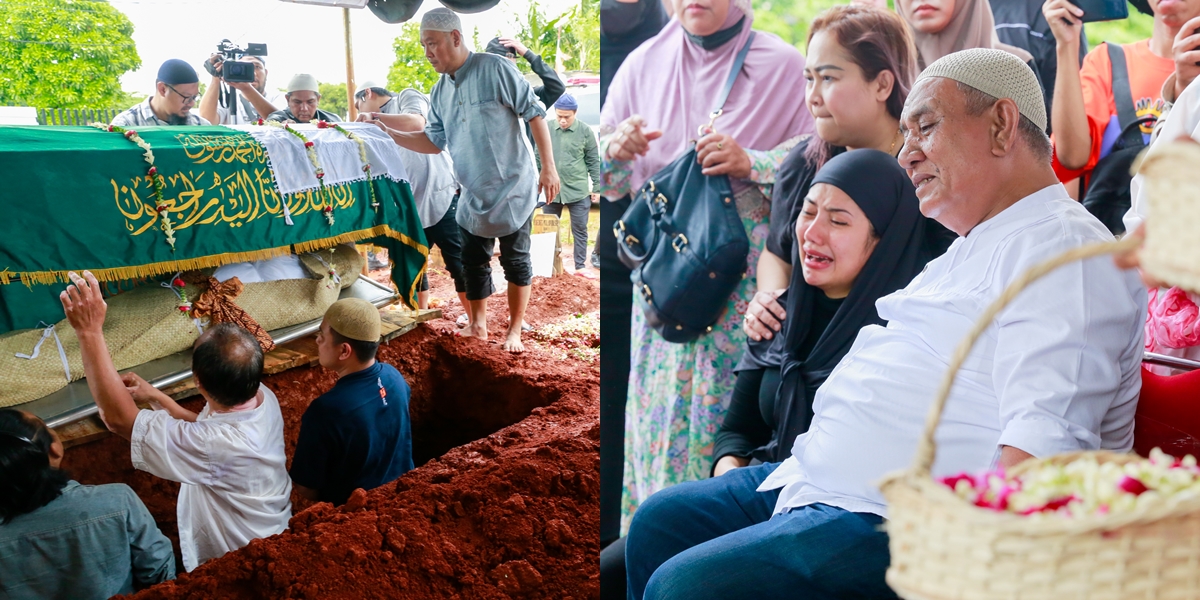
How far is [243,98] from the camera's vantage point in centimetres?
332

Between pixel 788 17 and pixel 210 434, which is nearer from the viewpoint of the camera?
pixel 788 17

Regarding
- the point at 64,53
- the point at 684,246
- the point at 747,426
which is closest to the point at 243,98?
the point at 64,53

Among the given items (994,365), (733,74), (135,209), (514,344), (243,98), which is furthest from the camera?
(514,344)

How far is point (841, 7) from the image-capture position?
151 cm

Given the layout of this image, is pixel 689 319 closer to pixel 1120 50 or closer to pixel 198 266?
pixel 1120 50

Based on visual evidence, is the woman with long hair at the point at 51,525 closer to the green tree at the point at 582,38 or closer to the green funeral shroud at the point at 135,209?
the green funeral shroud at the point at 135,209

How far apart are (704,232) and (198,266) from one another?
2.31 m

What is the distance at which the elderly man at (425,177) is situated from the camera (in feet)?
11.7

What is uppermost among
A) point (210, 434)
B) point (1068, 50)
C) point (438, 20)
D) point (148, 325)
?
point (438, 20)

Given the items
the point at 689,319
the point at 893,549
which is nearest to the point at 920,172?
the point at 689,319

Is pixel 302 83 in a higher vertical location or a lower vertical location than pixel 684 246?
higher

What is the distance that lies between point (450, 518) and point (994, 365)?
6.61 ft

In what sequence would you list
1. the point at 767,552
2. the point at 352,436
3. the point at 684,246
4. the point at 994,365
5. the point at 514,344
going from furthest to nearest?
the point at 514,344
the point at 352,436
the point at 684,246
the point at 767,552
the point at 994,365

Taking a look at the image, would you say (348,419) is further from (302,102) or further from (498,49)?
(498,49)
